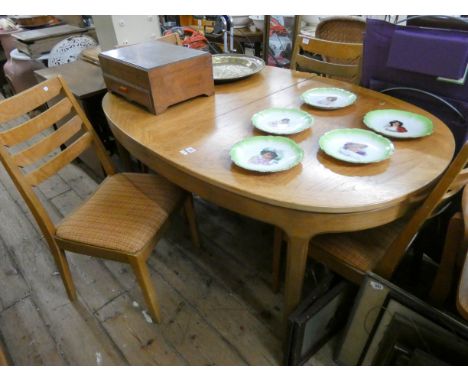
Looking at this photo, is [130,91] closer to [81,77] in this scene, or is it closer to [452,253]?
[81,77]

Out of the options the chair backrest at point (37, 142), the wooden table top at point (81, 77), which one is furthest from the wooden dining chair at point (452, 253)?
the wooden table top at point (81, 77)

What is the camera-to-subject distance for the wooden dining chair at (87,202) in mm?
1199

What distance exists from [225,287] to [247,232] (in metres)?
0.40

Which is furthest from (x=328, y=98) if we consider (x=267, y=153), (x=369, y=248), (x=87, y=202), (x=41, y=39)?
(x=41, y=39)

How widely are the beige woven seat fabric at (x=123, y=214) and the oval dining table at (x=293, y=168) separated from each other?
0.25m

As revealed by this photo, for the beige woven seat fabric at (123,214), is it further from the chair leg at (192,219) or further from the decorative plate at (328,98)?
the decorative plate at (328,98)

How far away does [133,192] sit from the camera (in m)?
1.42

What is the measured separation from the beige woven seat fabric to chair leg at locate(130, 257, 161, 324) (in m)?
0.06

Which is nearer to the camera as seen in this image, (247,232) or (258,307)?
(258,307)

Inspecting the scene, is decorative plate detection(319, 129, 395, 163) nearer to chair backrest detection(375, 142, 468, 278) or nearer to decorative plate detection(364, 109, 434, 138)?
decorative plate detection(364, 109, 434, 138)

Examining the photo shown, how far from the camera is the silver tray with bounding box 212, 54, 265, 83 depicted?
63.0 inches

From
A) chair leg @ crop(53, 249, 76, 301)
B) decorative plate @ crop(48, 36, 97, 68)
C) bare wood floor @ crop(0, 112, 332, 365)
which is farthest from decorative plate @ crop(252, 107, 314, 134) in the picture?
decorative plate @ crop(48, 36, 97, 68)
